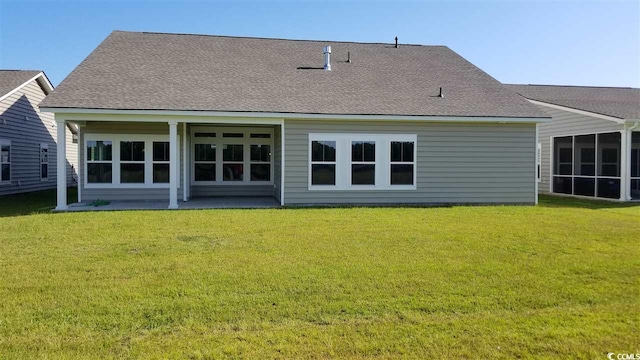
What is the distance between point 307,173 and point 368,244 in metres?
5.75

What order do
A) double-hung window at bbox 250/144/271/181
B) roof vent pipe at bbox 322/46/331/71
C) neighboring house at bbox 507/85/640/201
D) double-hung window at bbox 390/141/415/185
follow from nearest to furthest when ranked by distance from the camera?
double-hung window at bbox 390/141/415/185 → neighboring house at bbox 507/85/640/201 → roof vent pipe at bbox 322/46/331/71 → double-hung window at bbox 250/144/271/181

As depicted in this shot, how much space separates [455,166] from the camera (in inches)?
527

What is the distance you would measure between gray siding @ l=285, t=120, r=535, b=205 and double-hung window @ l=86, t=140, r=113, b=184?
18.0 ft

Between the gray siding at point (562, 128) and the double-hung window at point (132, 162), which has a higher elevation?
the gray siding at point (562, 128)

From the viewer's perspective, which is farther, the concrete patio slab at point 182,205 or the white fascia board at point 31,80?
the white fascia board at point 31,80

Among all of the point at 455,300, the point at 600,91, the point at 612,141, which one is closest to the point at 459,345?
the point at 455,300

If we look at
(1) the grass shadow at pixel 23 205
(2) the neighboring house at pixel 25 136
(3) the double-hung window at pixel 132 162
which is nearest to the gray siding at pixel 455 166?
(3) the double-hung window at pixel 132 162

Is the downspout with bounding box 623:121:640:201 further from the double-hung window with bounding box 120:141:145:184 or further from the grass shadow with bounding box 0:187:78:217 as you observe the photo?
the grass shadow with bounding box 0:187:78:217

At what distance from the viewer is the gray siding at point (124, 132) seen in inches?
535

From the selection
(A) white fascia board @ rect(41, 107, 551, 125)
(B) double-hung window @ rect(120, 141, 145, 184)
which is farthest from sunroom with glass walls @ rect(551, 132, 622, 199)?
(B) double-hung window @ rect(120, 141, 145, 184)

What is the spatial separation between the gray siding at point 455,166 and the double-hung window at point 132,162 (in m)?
4.71

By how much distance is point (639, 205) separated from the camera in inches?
537

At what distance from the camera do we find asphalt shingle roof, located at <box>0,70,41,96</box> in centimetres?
1677

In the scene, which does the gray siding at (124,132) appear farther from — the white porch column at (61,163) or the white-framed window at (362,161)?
the white-framed window at (362,161)
